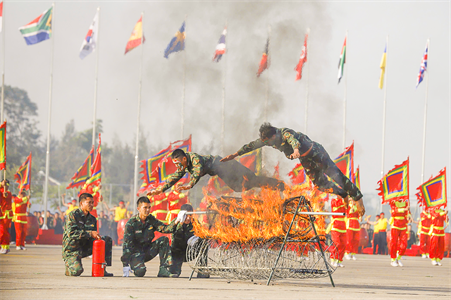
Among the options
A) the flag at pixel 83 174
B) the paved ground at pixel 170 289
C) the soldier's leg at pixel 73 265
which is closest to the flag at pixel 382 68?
the flag at pixel 83 174

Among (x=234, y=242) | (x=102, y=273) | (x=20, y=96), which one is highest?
(x=20, y=96)

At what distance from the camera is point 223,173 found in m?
10.2

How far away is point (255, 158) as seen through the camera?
1537 cm

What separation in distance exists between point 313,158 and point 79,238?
401 cm

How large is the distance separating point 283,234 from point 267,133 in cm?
144

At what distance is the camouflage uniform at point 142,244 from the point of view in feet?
35.4

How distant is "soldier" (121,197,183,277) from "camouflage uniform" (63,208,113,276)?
1.14 ft

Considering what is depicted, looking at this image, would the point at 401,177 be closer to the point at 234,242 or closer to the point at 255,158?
the point at 255,158

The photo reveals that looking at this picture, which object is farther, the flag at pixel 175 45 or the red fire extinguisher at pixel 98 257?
the flag at pixel 175 45

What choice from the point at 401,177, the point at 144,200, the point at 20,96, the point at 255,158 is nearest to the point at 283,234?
the point at 144,200

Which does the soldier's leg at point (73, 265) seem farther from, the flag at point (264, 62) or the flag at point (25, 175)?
the flag at point (25, 175)

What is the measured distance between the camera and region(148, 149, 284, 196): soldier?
9.68 m

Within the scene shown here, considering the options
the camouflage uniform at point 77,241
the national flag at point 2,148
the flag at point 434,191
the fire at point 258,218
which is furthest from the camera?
the flag at point 434,191

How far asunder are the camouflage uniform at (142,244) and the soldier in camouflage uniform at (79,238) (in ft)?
1.11
